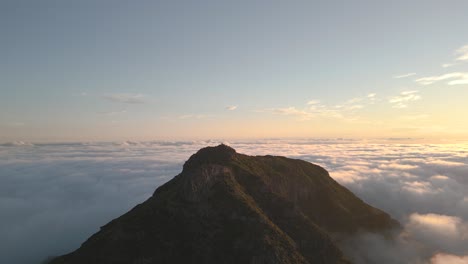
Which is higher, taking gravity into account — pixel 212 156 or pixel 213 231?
pixel 212 156

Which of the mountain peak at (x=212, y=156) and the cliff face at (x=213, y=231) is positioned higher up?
the mountain peak at (x=212, y=156)

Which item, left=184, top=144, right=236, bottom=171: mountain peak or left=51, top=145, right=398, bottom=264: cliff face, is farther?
left=184, top=144, right=236, bottom=171: mountain peak

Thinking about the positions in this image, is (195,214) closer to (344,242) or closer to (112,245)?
(112,245)

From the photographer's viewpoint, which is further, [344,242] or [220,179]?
[344,242]

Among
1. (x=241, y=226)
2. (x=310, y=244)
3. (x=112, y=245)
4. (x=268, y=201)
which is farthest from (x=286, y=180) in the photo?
(x=112, y=245)

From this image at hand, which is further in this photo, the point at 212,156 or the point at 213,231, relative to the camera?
the point at 212,156

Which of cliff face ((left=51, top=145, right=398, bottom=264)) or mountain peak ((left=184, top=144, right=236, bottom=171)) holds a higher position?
mountain peak ((left=184, top=144, right=236, bottom=171))

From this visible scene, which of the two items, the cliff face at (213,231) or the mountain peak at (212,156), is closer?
the cliff face at (213,231)

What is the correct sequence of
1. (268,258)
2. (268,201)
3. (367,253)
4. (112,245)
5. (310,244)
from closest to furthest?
1. (268,258)
2. (112,245)
3. (310,244)
4. (268,201)
5. (367,253)
